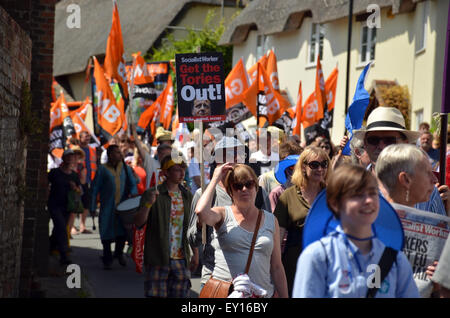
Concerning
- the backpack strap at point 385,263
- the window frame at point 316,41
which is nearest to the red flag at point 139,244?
the backpack strap at point 385,263

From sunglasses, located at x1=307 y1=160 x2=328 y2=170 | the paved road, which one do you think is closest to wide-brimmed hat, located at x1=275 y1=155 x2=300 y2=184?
sunglasses, located at x1=307 y1=160 x2=328 y2=170

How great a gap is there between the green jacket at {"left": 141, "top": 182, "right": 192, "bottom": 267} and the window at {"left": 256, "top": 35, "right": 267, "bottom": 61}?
1038 inches

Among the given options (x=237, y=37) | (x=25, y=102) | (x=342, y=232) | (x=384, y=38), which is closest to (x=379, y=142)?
(x=342, y=232)

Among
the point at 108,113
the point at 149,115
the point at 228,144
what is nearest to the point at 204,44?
the point at 149,115

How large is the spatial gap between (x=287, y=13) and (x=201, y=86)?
80.2 feet

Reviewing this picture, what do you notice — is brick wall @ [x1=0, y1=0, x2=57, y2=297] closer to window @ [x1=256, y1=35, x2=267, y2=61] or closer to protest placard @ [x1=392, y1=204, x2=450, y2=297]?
protest placard @ [x1=392, y1=204, x2=450, y2=297]

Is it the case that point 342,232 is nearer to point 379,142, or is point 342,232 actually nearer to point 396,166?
point 396,166

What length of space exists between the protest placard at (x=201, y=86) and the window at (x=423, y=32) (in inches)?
644

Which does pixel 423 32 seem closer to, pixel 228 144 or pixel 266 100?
pixel 266 100

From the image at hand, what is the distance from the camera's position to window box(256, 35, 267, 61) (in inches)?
1372

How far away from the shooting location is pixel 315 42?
102 feet

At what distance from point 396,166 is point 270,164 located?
608 cm

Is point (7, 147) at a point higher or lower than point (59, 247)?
higher

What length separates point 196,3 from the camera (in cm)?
4878
